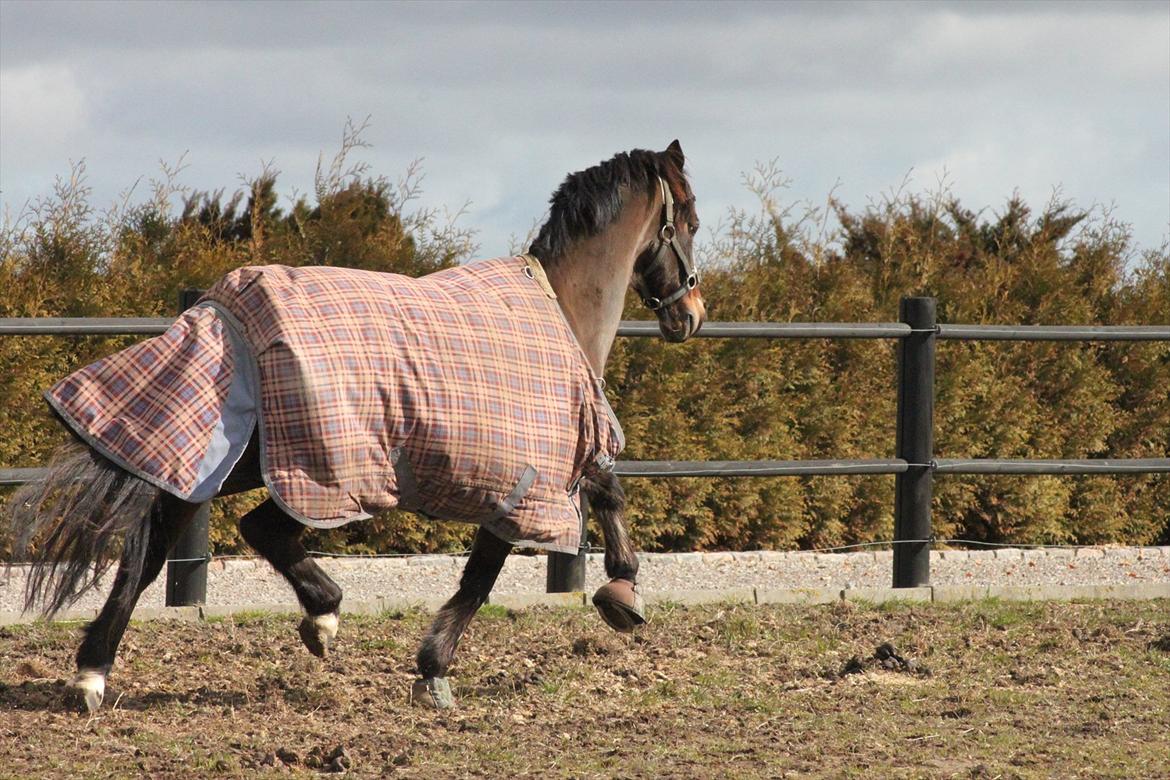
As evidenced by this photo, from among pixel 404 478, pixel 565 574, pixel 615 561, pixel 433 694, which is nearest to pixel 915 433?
pixel 565 574

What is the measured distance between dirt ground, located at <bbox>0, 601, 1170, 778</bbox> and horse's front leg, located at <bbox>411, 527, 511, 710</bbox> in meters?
0.09

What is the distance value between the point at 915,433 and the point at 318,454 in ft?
13.1

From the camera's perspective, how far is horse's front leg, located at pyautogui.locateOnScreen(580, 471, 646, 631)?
4.65 meters

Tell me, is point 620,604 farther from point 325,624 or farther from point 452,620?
point 325,624

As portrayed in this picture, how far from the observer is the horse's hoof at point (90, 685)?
4.29 meters

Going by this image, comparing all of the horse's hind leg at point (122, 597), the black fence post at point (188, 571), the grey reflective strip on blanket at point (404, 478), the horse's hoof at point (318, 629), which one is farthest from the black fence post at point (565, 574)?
the horse's hind leg at point (122, 597)

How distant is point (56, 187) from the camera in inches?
310

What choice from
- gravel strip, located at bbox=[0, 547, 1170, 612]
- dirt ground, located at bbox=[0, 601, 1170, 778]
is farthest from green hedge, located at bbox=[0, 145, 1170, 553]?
dirt ground, located at bbox=[0, 601, 1170, 778]

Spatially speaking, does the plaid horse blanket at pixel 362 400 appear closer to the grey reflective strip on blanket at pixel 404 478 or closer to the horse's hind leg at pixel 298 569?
the grey reflective strip on blanket at pixel 404 478

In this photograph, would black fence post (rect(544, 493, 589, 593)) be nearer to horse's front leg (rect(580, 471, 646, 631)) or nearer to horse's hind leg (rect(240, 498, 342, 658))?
horse's front leg (rect(580, 471, 646, 631))

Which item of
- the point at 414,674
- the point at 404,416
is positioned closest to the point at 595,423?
the point at 404,416

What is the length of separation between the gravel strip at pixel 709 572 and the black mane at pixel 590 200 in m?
2.41

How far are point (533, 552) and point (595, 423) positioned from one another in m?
4.53

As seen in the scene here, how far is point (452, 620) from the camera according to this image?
15.1ft
